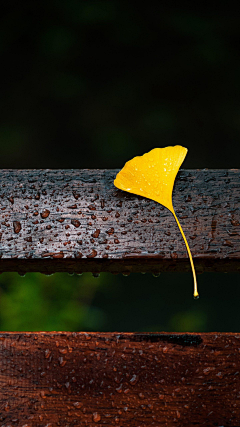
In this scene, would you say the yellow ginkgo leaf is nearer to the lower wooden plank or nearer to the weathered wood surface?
the weathered wood surface

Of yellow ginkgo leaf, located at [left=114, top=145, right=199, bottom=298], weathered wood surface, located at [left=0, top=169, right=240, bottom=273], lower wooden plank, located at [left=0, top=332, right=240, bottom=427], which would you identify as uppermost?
yellow ginkgo leaf, located at [left=114, top=145, right=199, bottom=298]

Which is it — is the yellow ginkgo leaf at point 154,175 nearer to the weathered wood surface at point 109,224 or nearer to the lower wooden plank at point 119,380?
the weathered wood surface at point 109,224

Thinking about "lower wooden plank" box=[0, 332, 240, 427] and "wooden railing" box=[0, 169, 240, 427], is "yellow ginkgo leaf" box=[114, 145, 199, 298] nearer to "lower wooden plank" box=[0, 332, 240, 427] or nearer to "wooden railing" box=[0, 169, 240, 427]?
"wooden railing" box=[0, 169, 240, 427]

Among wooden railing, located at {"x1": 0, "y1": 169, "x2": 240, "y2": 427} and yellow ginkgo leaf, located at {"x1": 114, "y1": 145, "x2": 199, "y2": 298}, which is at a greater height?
yellow ginkgo leaf, located at {"x1": 114, "y1": 145, "x2": 199, "y2": 298}

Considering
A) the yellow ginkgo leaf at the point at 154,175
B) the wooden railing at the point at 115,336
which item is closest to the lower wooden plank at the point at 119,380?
the wooden railing at the point at 115,336

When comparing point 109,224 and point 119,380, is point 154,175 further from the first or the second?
point 119,380

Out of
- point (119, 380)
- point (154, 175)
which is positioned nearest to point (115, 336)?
point (119, 380)

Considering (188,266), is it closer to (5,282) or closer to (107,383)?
(107,383)

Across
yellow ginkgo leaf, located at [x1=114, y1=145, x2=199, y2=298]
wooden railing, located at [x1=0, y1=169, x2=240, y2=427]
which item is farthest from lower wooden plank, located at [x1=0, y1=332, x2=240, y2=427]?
yellow ginkgo leaf, located at [x1=114, y1=145, x2=199, y2=298]
